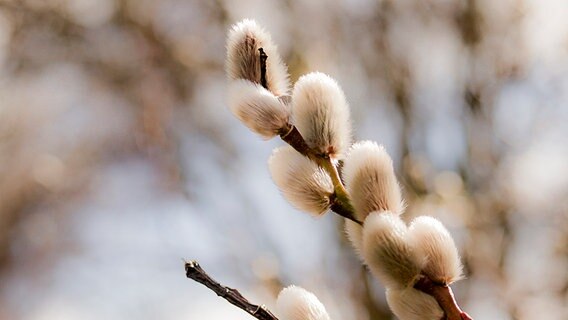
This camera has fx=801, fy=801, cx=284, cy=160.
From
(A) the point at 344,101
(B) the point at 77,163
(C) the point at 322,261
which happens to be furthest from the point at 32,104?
(A) the point at 344,101

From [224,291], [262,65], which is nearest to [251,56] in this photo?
[262,65]

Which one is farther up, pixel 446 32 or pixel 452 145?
pixel 446 32

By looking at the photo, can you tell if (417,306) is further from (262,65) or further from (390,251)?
(262,65)

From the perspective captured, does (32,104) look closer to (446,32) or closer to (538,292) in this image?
(446,32)

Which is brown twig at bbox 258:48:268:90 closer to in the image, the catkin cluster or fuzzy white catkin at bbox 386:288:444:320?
the catkin cluster

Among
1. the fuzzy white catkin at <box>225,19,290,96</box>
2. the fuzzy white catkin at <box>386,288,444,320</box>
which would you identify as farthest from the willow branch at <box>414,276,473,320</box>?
the fuzzy white catkin at <box>225,19,290,96</box>
